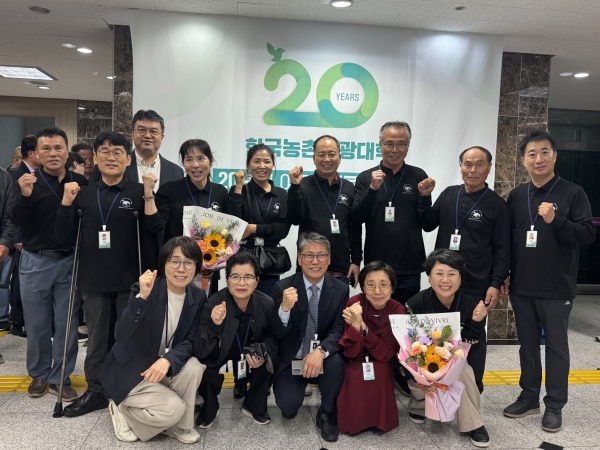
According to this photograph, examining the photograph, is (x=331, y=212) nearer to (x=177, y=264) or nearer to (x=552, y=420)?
(x=177, y=264)

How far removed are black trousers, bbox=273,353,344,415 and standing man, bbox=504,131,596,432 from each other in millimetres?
1256

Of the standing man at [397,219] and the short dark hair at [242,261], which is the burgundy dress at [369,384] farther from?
the short dark hair at [242,261]

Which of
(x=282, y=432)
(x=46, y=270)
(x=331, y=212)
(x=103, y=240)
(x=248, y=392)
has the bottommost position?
(x=282, y=432)

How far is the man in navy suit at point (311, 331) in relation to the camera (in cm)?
290

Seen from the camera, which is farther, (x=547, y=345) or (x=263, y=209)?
(x=263, y=209)

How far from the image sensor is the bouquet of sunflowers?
2.71 metres

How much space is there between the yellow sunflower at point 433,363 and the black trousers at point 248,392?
974mm

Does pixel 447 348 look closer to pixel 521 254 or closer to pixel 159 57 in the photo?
pixel 521 254

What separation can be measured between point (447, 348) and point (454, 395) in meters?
A: 0.29

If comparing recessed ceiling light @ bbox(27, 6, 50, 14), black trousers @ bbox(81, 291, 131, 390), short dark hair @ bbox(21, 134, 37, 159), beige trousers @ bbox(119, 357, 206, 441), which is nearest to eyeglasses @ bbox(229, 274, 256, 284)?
beige trousers @ bbox(119, 357, 206, 441)

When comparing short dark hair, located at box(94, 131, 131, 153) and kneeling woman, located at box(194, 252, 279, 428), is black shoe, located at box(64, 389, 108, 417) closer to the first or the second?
kneeling woman, located at box(194, 252, 279, 428)

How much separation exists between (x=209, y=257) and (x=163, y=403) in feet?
3.02

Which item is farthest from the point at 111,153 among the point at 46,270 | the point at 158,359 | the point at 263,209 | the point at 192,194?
the point at 158,359

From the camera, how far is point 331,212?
11.1 feet
